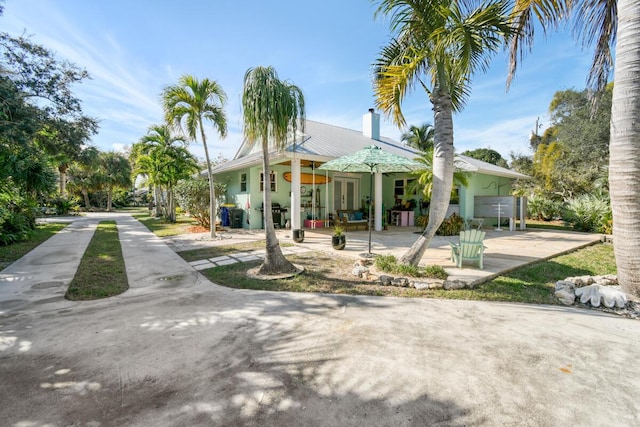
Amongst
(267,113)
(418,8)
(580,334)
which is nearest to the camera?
(580,334)

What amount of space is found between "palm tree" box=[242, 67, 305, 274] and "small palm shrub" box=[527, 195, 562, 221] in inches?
775

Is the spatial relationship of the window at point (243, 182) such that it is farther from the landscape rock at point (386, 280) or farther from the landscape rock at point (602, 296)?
the landscape rock at point (602, 296)

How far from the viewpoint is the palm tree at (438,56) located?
457 centimetres

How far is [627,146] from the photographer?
13.4ft

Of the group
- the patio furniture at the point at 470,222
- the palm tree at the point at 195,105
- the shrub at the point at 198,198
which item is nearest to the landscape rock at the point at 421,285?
the palm tree at the point at 195,105

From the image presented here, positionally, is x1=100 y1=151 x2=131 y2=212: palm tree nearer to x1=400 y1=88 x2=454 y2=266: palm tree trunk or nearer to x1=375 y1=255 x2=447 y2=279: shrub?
x1=375 y1=255 x2=447 y2=279: shrub

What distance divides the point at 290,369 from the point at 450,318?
7.71 feet

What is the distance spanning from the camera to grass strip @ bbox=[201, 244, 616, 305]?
4.76 meters

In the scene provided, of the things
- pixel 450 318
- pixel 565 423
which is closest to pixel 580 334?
pixel 450 318

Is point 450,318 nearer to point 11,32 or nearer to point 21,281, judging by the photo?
point 21,281

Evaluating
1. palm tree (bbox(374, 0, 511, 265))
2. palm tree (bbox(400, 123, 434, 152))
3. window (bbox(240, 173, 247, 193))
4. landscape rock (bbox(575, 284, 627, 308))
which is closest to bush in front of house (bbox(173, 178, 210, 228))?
window (bbox(240, 173, 247, 193))

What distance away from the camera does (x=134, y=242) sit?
33.5 ft

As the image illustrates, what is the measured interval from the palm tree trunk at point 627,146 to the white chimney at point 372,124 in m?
14.7

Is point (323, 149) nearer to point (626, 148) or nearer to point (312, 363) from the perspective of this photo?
point (626, 148)
